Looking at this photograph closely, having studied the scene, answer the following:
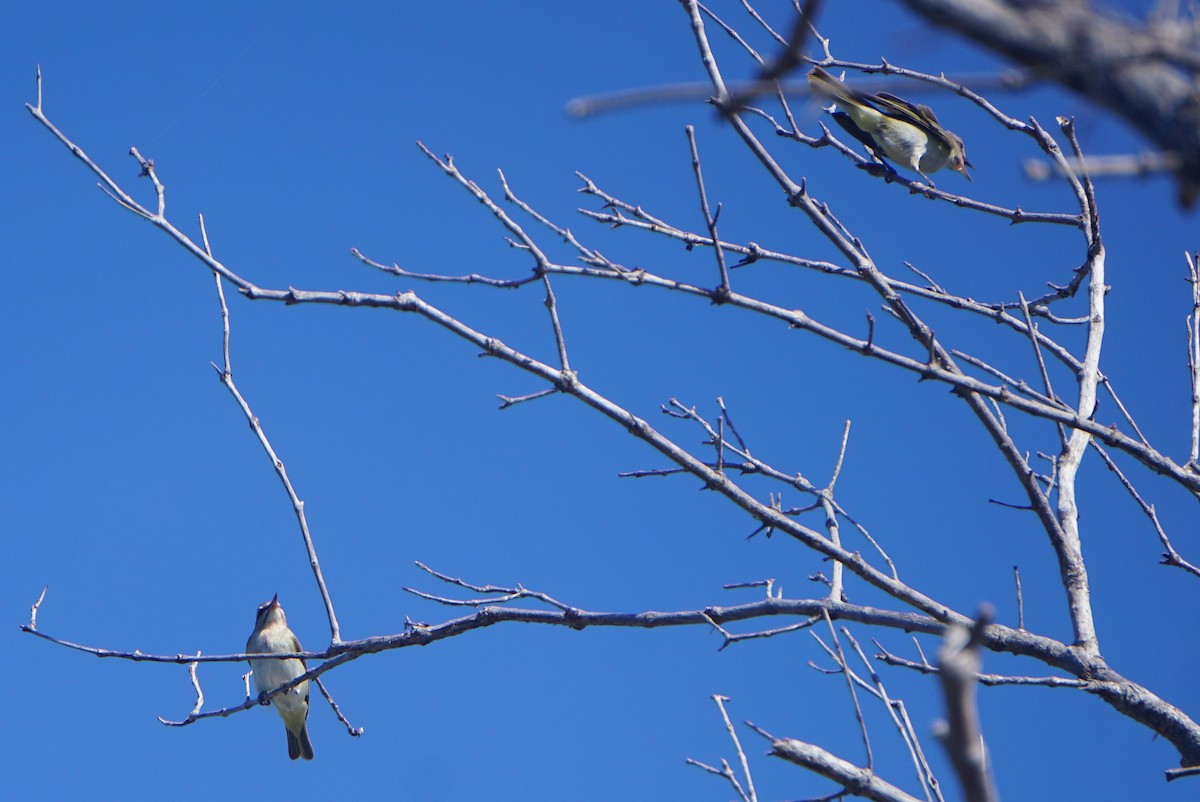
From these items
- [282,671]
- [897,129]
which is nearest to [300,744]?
[282,671]

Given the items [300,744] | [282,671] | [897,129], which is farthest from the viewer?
[300,744]

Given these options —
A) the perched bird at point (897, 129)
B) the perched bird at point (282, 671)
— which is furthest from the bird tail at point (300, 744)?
the perched bird at point (897, 129)

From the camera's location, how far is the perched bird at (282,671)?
431 inches

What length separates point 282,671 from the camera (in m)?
10.7

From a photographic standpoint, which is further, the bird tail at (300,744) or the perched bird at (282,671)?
the bird tail at (300,744)

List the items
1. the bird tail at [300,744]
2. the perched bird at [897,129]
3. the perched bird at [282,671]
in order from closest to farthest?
the perched bird at [897,129] → the perched bird at [282,671] → the bird tail at [300,744]

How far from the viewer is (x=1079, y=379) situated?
14.4 ft

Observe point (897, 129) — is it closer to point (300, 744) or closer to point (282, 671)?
point (282, 671)

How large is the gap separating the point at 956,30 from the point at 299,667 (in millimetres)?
10285

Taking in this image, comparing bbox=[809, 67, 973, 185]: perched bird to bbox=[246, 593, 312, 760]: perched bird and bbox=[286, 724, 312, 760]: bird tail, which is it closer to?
bbox=[246, 593, 312, 760]: perched bird

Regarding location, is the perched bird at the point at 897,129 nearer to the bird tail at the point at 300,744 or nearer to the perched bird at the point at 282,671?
the perched bird at the point at 282,671

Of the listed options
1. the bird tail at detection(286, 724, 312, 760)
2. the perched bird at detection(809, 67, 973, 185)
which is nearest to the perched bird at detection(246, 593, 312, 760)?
the bird tail at detection(286, 724, 312, 760)

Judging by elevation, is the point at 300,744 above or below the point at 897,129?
below

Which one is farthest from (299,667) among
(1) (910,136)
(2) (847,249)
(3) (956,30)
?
(3) (956,30)
